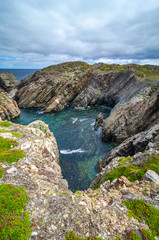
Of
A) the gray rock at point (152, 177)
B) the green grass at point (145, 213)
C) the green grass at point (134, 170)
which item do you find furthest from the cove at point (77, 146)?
the green grass at point (145, 213)

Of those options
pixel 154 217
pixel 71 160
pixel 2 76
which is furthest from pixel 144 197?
pixel 2 76

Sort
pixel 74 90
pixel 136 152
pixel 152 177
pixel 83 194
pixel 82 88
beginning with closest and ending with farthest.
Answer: pixel 83 194 < pixel 152 177 < pixel 136 152 < pixel 74 90 < pixel 82 88

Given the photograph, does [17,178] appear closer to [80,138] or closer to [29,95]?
[80,138]

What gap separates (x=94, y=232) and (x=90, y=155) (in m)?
27.0

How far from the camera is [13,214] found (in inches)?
317

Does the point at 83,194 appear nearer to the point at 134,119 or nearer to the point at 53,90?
the point at 134,119

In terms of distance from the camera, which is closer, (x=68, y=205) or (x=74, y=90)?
(x=68, y=205)

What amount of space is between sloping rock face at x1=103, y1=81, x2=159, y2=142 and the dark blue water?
4368 mm

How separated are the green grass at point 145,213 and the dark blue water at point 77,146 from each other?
54.7 ft

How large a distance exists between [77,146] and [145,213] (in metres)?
30.1

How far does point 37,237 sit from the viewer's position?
7336 millimetres

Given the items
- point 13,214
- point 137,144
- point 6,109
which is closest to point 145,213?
point 13,214

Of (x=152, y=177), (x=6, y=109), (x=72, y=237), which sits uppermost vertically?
(x=72, y=237)

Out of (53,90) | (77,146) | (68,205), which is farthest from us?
(53,90)
